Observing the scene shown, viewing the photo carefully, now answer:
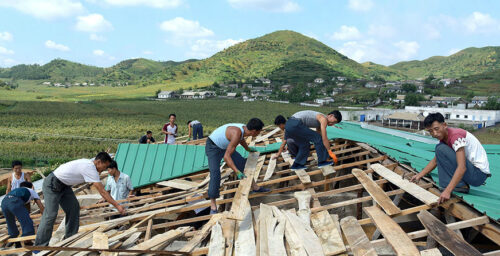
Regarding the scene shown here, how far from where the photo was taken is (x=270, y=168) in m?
5.92

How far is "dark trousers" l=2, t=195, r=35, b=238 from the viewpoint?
4887mm

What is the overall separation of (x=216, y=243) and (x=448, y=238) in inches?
92.3

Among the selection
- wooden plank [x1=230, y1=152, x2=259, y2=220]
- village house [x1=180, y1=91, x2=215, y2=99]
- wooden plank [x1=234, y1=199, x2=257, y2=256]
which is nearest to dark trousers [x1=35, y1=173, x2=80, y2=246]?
wooden plank [x1=230, y1=152, x2=259, y2=220]

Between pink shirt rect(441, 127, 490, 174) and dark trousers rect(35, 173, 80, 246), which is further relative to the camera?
dark trousers rect(35, 173, 80, 246)

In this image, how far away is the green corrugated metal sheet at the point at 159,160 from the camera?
670 centimetres

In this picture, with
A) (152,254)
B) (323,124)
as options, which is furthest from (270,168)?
(152,254)

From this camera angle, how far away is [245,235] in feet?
11.8

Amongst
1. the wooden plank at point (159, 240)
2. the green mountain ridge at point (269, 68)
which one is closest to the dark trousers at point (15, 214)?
the wooden plank at point (159, 240)

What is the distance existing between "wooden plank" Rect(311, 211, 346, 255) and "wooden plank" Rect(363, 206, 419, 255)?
44 centimetres

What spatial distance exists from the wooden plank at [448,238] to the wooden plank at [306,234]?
1124 millimetres

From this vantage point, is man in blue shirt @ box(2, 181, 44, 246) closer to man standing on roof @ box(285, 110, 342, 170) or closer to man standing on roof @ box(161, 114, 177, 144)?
man standing on roof @ box(285, 110, 342, 170)

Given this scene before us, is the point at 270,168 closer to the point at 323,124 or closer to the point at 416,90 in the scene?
the point at 323,124

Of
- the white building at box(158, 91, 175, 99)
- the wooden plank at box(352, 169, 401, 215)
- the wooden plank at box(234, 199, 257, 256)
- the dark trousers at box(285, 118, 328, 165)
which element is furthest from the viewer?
the white building at box(158, 91, 175, 99)

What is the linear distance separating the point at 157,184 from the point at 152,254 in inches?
128
